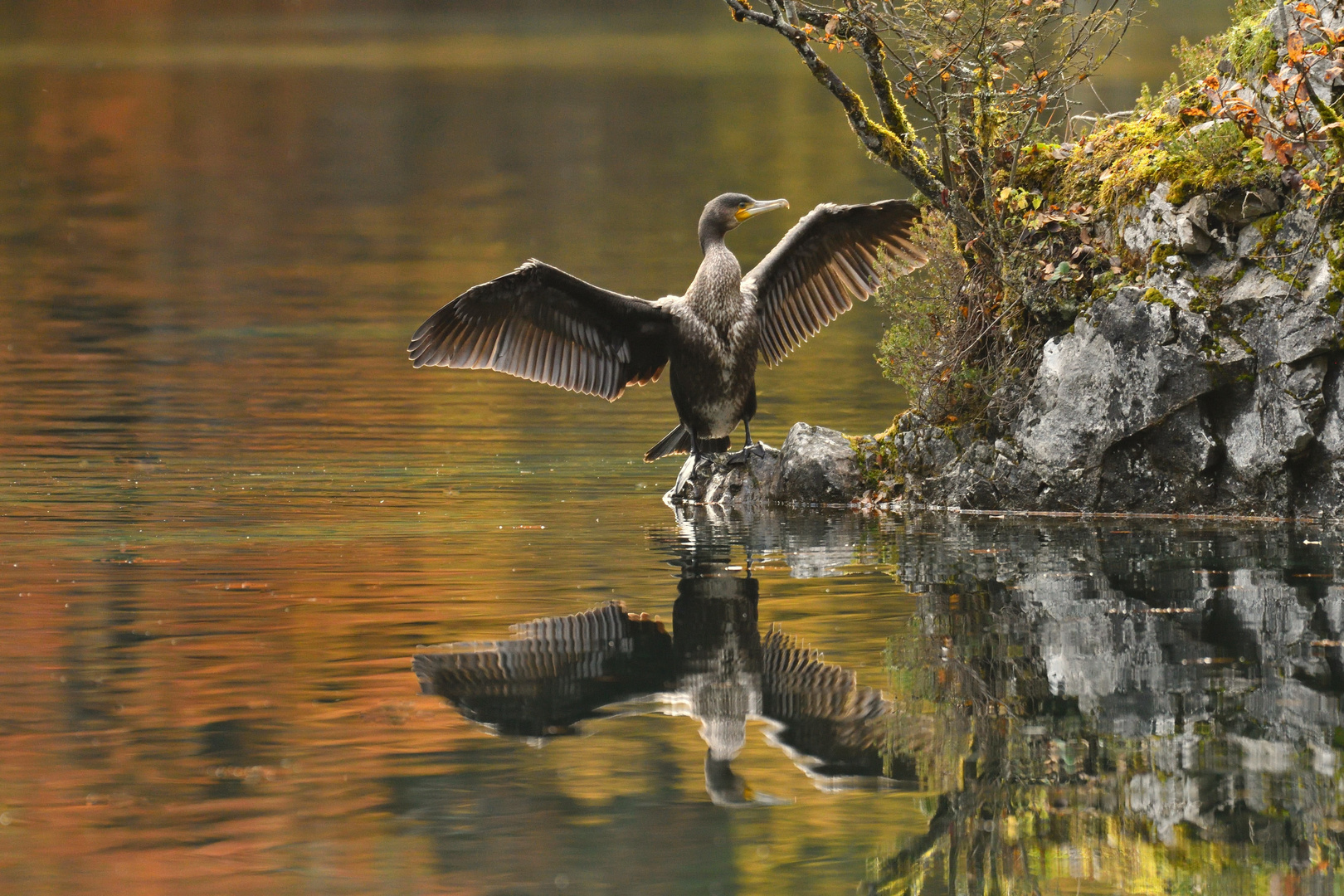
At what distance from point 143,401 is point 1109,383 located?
8.82 metres

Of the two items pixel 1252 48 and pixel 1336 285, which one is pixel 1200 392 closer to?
pixel 1336 285

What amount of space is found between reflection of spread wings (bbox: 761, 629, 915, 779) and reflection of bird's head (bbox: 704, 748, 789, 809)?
11.4 inches

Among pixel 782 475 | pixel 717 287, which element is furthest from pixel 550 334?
pixel 782 475

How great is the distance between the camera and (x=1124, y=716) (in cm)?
647

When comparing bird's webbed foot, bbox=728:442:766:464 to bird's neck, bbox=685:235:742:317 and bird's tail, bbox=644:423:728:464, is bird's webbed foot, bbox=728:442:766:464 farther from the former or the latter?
bird's neck, bbox=685:235:742:317

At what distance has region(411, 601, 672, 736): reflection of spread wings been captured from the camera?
264 inches

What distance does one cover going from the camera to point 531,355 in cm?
1252

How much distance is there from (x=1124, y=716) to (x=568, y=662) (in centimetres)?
219

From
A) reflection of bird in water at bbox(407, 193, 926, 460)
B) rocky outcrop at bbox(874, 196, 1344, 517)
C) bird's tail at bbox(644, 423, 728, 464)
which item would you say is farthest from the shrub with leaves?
bird's tail at bbox(644, 423, 728, 464)

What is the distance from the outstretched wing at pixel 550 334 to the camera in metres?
12.1

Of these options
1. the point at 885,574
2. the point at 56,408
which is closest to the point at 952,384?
the point at 885,574

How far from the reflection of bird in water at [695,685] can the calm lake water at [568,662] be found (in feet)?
0.07

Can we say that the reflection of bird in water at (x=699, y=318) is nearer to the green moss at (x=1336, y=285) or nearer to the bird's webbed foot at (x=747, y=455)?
the bird's webbed foot at (x=747, y=455)

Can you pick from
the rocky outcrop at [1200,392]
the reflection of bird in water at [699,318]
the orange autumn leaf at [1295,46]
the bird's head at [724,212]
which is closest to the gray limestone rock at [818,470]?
the reflection of bird in water at [699,318]
